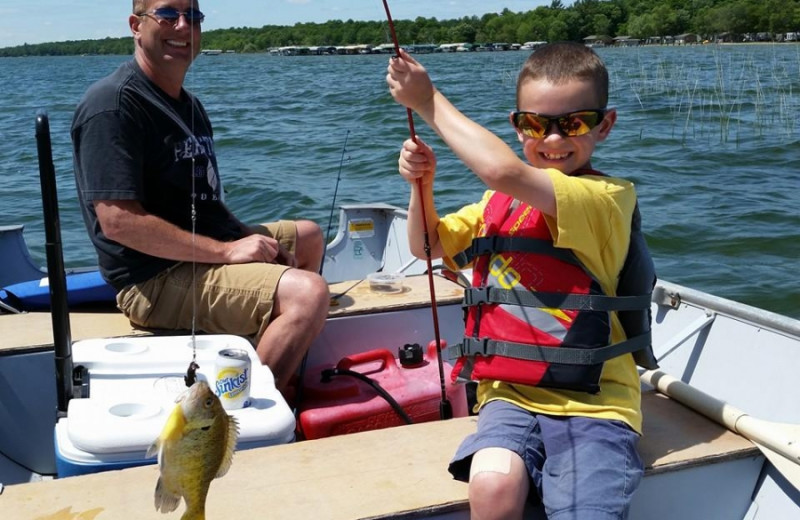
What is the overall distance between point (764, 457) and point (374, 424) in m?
1.34

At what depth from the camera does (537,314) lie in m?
2.42

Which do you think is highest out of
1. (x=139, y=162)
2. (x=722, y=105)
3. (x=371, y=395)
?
(x=139, y=162)

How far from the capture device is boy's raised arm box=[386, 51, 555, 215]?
219 centimetres

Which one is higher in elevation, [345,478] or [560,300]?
[560,300]

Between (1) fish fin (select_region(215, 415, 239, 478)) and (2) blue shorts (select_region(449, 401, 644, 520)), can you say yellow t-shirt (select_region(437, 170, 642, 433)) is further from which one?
(1) fish fin (select_region(215, 415, 239, 478))

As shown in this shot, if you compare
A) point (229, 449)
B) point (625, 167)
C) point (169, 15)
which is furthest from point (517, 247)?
point (625, 167)

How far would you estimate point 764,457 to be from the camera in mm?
2639

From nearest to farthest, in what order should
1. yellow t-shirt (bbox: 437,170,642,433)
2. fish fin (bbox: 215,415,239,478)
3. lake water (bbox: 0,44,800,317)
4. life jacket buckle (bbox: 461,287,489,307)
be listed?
fish fin (bbox: 215,415,239,478) → yellow t-shirt (bbox: 437,170,642,433) → life jacket buckle (bbox: 461,287,489,307) → lake water (bbox: 0,44,800,317)

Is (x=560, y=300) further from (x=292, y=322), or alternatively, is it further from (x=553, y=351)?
(x=292, y=322)

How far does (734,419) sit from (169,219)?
2.19 m

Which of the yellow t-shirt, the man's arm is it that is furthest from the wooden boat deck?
the man's arm

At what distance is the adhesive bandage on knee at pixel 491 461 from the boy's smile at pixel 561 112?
0.81m

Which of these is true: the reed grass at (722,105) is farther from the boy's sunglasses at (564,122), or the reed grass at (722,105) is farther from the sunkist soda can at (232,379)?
the sunkist soda can at (232,379)

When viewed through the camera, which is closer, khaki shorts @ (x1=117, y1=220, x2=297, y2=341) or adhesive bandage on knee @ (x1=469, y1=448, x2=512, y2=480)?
adhesive bandage on knee @ (x1=469, y1=448, x2=512, y2=480)
